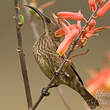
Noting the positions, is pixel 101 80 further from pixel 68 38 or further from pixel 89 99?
pixel 89 99

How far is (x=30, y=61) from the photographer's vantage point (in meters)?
6.68

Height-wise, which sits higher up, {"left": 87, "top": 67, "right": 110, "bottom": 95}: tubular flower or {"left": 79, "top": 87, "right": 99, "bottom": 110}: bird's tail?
{"left": 87, "top": 67, "right": 110, "bottom": 95}: tubular flower

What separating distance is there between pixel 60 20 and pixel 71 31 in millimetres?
109

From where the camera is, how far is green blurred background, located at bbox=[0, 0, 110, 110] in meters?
5.64

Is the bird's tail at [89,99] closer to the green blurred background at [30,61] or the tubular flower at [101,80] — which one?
the tubular flower at [101,80]

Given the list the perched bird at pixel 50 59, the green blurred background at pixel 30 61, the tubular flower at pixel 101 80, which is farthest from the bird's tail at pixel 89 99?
the green blurred background at pixel 30 61

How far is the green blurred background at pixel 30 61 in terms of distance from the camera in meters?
5.64

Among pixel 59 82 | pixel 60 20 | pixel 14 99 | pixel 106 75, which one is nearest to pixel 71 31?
pixel 60 20

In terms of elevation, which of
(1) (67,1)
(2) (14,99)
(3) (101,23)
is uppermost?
(1) (67,1)

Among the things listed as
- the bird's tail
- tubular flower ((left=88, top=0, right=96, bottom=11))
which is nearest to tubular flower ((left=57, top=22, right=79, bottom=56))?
tubular flower ((left=88, top=0, right=96, bottom=11))

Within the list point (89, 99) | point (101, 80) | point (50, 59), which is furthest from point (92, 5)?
point (50, 59)

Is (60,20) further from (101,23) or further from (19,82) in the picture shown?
(19,82)

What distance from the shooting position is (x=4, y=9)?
6.37m

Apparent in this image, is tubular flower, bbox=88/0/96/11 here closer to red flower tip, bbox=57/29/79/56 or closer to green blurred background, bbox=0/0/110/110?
red flower tip, bbox=57/29/79/56
